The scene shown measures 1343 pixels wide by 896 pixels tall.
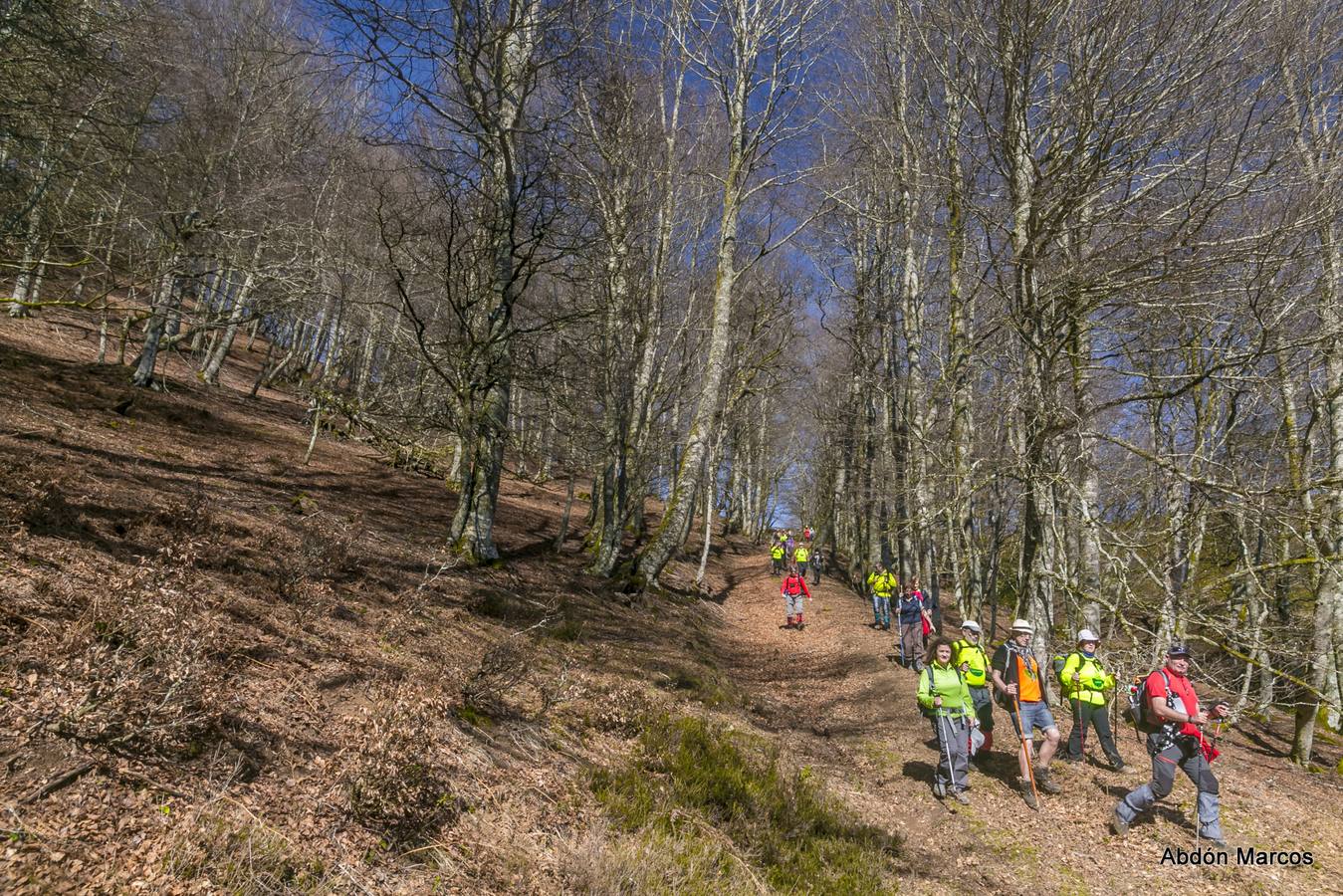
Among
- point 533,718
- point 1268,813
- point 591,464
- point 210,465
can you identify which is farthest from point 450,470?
point 1268,813

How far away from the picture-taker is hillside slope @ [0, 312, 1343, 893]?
9.28ft

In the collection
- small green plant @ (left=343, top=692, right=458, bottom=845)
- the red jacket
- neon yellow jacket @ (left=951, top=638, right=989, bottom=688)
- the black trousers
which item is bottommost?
small green plant @ (left=343, top=692, right=458, bottom=845)

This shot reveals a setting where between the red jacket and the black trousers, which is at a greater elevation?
the red jacket

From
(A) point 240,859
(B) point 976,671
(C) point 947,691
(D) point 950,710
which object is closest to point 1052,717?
(B) point 976,671

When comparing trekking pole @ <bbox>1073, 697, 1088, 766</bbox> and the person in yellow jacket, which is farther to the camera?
the person in yellow jacket

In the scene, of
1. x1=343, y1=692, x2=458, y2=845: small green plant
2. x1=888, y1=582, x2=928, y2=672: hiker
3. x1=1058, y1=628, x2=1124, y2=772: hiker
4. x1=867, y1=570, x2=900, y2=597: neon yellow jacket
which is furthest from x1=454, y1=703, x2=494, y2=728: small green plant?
x1=867, y1=570, x2=900, y2=597: neon yellow jacket

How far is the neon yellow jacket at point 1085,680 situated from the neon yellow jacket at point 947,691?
191 centimetres

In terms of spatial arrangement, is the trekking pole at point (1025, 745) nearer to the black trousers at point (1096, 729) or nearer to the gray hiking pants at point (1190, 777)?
→ the gray hiking pants at point (1190, 777)

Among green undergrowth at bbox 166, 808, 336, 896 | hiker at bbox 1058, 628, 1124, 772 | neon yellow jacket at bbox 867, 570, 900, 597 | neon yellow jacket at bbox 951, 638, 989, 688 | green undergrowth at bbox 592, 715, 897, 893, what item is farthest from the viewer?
neon yellow jacket at bbox 867, 570, 900, 597

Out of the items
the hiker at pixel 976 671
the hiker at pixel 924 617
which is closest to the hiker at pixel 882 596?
the hiker at pixel 924 617

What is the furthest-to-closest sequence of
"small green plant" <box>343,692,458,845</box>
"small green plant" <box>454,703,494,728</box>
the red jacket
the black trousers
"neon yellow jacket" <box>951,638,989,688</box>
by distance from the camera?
1. the black trousers
2. "neon yellow jacket" <box>951,638,989,688</box>
3. the red jacket
4. "small green plant" <box>454,703,494,728</box>
5. "small green plant" <box>343,692,458,845</box>

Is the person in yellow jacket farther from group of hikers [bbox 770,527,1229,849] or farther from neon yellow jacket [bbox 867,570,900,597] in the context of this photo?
group of hikers [bbox 770,527,1229,849]

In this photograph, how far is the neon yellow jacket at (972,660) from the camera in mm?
7121

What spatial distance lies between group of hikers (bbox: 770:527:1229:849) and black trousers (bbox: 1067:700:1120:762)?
0.01 meters
